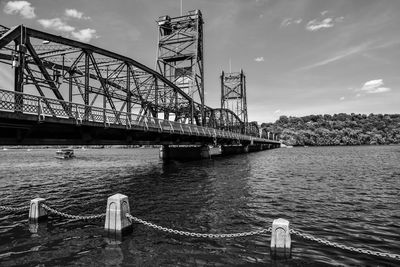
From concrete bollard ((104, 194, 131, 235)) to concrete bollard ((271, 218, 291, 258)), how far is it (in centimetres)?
596

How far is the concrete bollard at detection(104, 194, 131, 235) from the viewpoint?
11.1 m

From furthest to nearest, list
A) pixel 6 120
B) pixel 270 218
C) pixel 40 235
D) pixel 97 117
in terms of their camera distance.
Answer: pixel 97 117 → pixel 6 120 → pixel 270 218 → pixel 40 235

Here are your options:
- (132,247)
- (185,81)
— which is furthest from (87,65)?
(185,81)

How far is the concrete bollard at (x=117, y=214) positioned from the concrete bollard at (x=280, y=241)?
19.6 feet

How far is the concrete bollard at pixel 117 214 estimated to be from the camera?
439 inches

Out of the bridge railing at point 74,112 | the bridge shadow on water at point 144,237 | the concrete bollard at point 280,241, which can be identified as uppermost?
the bridge railing at point 74,112

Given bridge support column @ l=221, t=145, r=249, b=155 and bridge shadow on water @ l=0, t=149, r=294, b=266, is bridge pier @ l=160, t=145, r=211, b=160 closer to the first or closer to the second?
bridge support column @ l=221, t=145, r=249, b=155

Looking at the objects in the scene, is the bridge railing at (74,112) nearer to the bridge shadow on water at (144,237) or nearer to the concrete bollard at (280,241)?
the bridge shadow on water at (144,237)

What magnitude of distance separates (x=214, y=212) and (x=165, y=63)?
201 ft

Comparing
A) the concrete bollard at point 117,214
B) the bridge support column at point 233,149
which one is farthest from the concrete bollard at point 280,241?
the bridge support column at point 233,149

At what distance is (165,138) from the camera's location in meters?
41.1

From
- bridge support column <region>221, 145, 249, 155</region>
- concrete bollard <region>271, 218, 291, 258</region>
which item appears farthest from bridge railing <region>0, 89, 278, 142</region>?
bridge support column <region>221, 145, 249, 155</region>

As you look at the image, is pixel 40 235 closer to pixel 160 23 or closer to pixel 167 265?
pixel 167 265

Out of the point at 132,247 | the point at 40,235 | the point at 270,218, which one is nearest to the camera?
the point at 132,247
